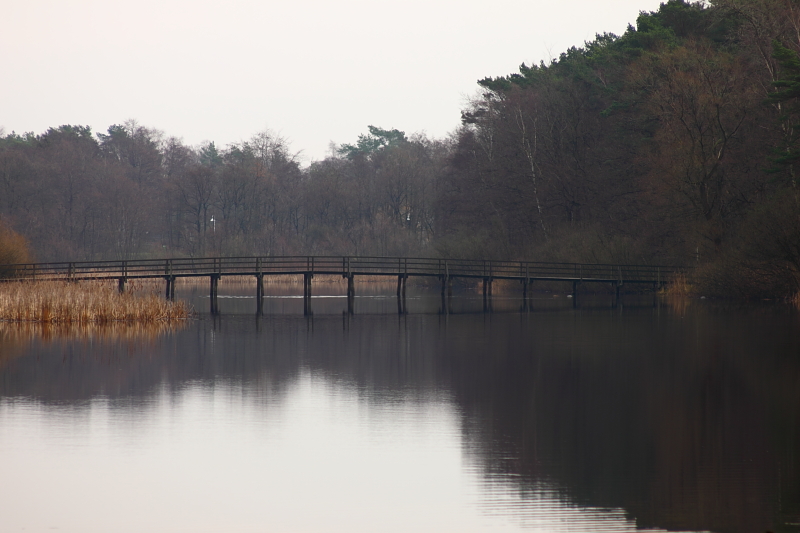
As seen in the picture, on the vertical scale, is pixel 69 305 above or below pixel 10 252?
below

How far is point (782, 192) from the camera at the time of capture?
3553 cm

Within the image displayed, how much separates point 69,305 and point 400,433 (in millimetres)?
18771

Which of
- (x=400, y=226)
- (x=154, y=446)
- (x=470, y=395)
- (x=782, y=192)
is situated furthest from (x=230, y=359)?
(x=400, y=226)

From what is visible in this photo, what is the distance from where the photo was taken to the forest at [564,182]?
3797 cm

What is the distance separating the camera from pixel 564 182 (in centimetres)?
5122

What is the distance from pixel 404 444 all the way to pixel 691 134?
31792 mm

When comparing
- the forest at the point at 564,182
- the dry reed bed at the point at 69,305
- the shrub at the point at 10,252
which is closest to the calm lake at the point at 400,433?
the dry reed bed at the point at 69,305

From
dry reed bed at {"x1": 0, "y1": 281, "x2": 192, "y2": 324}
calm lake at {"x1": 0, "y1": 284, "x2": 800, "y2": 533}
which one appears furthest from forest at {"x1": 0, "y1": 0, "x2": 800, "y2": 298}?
calm lake at {"x1": 0, "y1": 284, "x2": 800, "y2": 533}

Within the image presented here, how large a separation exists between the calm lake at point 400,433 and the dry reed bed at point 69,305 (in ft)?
12.8

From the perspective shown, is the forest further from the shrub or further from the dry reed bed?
the dry reed bed

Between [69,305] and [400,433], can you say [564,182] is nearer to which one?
[69,305]

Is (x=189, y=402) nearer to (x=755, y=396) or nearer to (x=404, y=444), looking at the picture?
(x=404, y=444)

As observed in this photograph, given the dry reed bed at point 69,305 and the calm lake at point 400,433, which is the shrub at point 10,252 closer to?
the dry reed bed at point 69,305

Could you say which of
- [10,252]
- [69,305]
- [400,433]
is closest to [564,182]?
[10,252]
